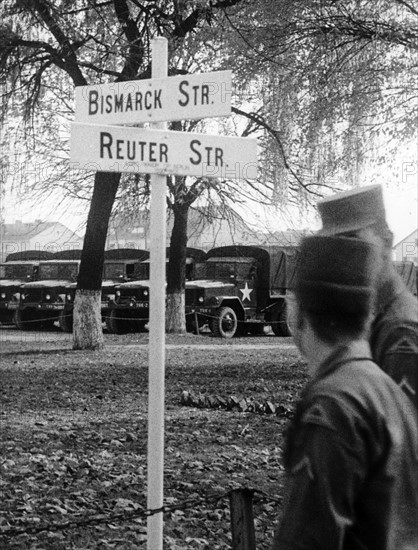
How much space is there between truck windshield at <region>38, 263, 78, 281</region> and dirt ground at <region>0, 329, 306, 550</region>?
48.4 ft

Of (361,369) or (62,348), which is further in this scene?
(62,348)

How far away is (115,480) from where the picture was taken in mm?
7230

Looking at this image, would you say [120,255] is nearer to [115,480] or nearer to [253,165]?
[115,480]

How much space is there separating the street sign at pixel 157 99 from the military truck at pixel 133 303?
883 inches

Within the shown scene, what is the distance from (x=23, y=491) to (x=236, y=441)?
2.65m

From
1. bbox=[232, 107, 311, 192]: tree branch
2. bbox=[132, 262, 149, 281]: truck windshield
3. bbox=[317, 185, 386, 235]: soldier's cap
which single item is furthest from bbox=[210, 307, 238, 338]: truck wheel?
bbox=[317, 185, 386, 235]: soldier's cap

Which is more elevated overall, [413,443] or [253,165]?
[253,165]

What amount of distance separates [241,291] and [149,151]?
24023mm

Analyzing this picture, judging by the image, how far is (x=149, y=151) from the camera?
484 centimetres

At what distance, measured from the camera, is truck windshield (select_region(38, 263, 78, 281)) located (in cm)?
3212

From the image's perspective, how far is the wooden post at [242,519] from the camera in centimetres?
386

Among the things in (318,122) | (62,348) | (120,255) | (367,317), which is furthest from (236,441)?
(120,255)

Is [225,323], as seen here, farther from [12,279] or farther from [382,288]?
[382,288]

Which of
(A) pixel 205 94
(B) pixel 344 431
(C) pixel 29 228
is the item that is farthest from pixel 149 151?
(C) pixel 29 228
